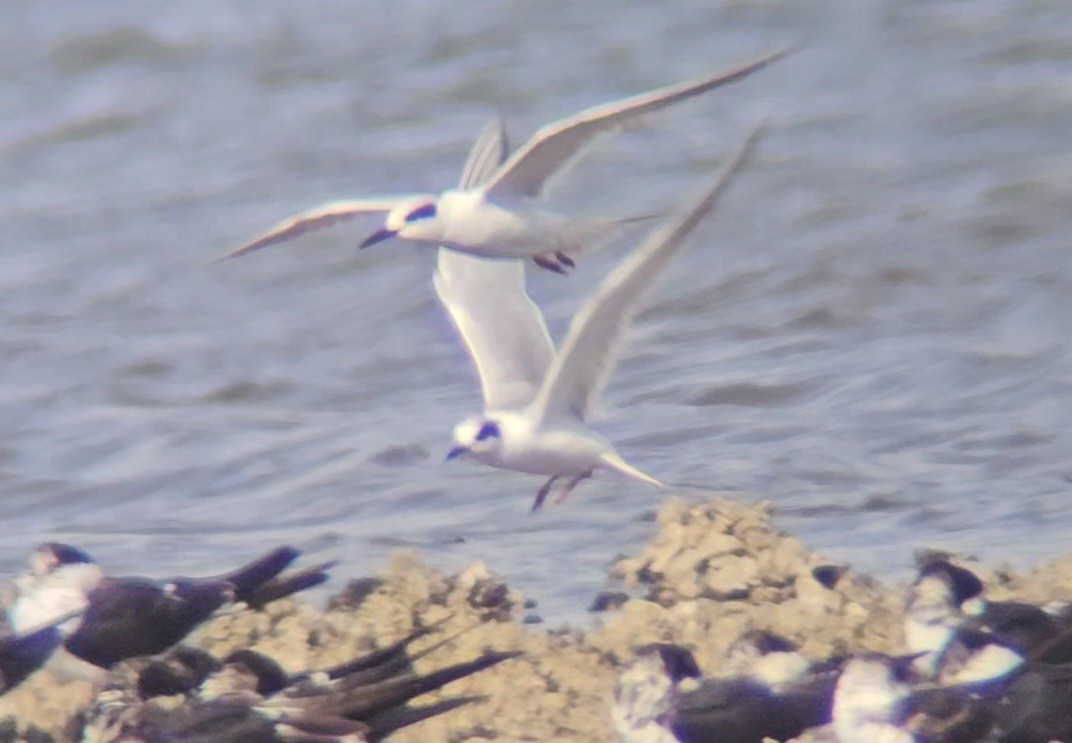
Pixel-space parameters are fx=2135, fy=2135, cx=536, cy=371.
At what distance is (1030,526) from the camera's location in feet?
24.0

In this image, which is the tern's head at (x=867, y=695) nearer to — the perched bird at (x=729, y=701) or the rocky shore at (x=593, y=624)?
the perched bird at (x=729, y=701)

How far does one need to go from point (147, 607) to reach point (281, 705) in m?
1.08

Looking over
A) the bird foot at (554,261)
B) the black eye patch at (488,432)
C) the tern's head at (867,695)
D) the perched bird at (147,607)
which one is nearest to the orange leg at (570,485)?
the black eye patch at (488,432)

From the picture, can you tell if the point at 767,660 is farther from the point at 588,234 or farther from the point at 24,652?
the point at 588,234

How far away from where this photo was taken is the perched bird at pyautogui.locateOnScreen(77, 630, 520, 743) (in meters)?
5.22

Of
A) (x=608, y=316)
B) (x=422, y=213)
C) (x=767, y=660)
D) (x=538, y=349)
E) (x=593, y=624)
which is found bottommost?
(x=593, y=624)

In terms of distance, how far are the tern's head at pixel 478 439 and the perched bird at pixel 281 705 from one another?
1.49 m

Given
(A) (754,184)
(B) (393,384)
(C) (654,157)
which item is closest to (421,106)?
(C) (654,157)

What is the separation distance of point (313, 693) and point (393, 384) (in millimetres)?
4913

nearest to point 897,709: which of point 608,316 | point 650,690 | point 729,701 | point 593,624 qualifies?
point 729,701

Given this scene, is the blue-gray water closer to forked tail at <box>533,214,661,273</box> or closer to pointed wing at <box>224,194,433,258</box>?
forked tail at <box>533,214,661,273</box>

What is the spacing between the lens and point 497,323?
7.96m

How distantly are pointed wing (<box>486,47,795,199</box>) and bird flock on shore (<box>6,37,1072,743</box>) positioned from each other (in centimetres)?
1

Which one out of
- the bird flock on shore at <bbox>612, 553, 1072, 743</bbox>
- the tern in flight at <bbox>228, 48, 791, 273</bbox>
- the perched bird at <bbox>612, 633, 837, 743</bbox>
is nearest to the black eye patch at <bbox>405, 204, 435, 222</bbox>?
the tern in flight at <bbox>228, 48, 791, 273</bbox>
